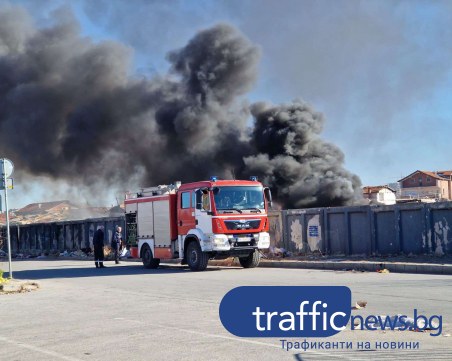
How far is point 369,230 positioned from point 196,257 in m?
5.90

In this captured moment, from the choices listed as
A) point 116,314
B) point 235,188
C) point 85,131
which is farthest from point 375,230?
point 85,131

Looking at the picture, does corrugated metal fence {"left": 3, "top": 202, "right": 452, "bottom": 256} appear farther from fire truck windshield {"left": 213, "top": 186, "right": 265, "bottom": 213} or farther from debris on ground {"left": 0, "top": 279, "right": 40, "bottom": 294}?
debris on ground {"left": 0, "top": 279, "right": 40, "bottom": 294}

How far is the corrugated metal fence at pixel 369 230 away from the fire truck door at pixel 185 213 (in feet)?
18.2

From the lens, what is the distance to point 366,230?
21.0 meters

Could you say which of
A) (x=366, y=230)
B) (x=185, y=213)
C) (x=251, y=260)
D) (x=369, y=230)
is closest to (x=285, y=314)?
(x=185, y=213)

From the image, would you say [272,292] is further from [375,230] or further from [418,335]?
[375,230]

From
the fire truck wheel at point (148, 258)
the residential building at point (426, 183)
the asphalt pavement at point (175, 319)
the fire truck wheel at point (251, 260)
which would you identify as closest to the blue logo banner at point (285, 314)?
the asphalt pavement at point (175, 319)

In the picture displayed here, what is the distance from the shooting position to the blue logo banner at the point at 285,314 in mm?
7145

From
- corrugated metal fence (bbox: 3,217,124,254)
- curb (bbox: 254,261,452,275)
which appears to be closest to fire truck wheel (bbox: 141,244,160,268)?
curb (bbox: 254,261,452,275)

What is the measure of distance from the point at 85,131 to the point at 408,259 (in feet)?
101

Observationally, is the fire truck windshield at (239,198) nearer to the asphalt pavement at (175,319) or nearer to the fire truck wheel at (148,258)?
the asphalt pavement at (175,319)

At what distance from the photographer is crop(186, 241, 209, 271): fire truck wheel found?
60.4 ft

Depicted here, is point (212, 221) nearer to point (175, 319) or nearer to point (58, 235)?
point (175, 319)

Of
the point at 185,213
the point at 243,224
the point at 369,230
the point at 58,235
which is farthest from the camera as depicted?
the point at 58,235
